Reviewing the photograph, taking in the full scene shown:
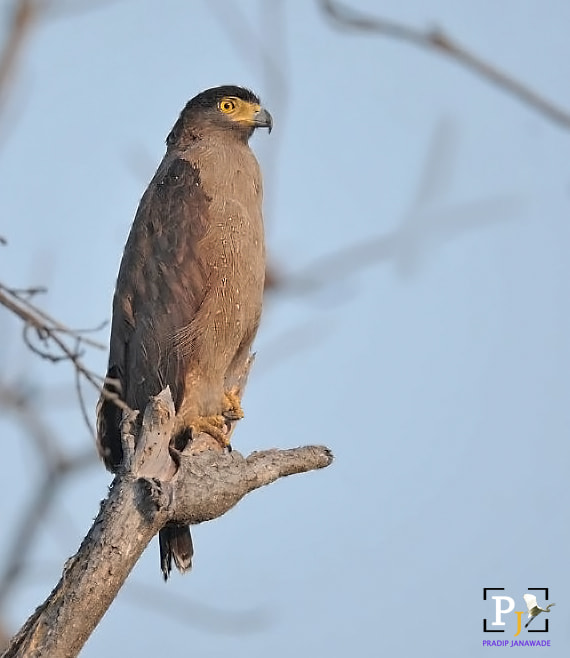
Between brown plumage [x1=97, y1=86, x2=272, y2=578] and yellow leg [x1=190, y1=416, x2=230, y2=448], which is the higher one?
brown plumage [x1=97, y1=86, x2=272, y2=578]

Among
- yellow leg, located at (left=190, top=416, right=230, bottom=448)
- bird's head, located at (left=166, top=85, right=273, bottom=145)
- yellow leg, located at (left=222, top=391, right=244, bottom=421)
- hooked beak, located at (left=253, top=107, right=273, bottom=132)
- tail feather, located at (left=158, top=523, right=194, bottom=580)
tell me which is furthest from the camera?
hooked beak, located at (left=253, top=107, right=273, bottom=132)

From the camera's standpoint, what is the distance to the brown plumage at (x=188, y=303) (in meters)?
5.38

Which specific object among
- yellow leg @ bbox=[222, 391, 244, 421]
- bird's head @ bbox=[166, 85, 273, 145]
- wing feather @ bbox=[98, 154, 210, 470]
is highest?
bird's head @ bbox=[166, 85, 273, 145]

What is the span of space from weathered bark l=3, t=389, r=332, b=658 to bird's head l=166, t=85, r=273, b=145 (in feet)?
7.56

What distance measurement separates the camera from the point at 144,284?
18.0 ft

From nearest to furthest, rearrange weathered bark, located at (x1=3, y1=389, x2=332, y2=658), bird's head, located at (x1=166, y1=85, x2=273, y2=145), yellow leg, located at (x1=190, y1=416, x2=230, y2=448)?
1. weathered bark, located at (x1=3, y1=389, x2=332, y2=658)
2. yellow leg, located at (x1=190, y1=416, x2=230, y2=448)
3. bird's head, located at (x1=166, y1=85, x2=273, y2=145)

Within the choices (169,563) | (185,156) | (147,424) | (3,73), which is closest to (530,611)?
(169,563)

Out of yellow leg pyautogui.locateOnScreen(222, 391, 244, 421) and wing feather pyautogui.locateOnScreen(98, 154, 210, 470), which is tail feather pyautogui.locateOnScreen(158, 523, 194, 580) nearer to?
wing feather pyautogui.locateOnScreen(98, 154, 210, 470)

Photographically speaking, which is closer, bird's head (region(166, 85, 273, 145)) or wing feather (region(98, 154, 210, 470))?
wing feather (region(98, 154, 210, 470))

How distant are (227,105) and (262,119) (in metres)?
0.22

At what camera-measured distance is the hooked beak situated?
634cm

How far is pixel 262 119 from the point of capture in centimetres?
635

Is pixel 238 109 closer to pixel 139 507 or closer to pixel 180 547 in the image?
pixel 180 547

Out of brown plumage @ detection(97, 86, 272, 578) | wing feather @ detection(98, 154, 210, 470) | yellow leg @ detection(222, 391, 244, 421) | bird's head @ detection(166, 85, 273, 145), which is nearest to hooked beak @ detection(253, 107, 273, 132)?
bird's head @ detection(166, 85, 273, 145)
